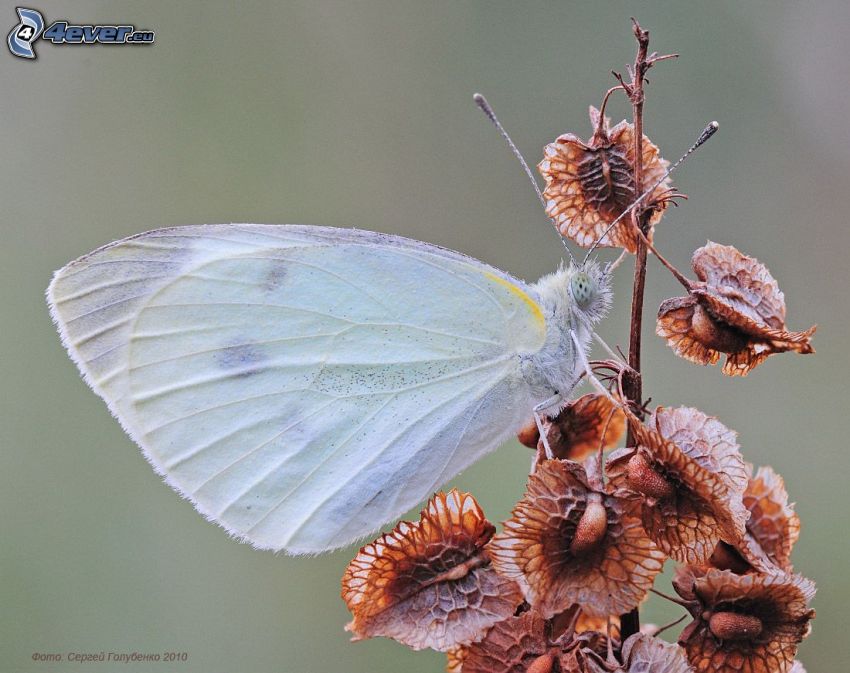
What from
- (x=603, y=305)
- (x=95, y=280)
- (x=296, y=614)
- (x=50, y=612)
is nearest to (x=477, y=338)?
(x=603, y=305)

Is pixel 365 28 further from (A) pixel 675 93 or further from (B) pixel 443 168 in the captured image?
(A) pixel 675 93

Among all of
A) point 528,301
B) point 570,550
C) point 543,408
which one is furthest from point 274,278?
point 570,550

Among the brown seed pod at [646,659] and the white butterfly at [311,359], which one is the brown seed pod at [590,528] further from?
the white butterfly at [311,359]

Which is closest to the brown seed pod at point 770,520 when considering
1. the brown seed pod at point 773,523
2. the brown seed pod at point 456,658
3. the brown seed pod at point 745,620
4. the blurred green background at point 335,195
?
the brown seed pod at point 773,523

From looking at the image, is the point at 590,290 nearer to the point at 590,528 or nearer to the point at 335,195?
the point at 590,528

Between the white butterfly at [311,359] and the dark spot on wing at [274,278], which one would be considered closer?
the white butterfly at [311,359]
